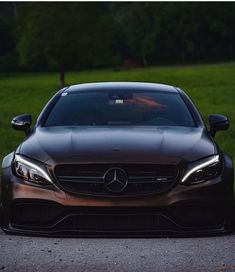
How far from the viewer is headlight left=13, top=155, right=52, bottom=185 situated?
219 inches

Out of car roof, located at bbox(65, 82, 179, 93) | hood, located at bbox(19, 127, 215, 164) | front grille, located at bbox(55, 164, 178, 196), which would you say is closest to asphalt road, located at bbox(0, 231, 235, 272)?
front grille, located at bbox(55, 164, 178, 196)

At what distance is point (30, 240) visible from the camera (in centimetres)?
567

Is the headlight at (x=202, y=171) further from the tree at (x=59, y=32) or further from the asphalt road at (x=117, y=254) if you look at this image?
the tree at (x=59, y=32)

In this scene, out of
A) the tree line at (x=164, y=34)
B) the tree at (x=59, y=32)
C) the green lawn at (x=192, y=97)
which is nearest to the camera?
the green lawn at (x=192, y=97)

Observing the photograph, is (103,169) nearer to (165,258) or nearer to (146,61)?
(165,258)

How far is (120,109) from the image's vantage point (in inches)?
274

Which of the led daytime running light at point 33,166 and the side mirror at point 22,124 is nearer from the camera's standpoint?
the led daytime running light at point 33,166

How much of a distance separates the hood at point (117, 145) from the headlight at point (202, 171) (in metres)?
0.06

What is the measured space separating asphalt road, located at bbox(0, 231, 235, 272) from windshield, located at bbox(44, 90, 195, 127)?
4.63ft

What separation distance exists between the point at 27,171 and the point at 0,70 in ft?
327

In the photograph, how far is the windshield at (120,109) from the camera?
6.82 meters

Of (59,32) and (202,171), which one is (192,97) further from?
(202,171)

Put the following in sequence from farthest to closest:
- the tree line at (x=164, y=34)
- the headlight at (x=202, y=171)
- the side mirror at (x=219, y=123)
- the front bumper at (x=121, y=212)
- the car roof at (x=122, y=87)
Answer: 1. the tree line at (x=164, y=34)
2. the car roof at (x=122, y=87)
3. the side mirror at (x=219, y=123)
4. the headlight at (x=202, y=171)
5. the front bumper at (x=121, y=212)

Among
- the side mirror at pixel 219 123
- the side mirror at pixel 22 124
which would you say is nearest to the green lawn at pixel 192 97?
the side mirror at pixel 219 123
